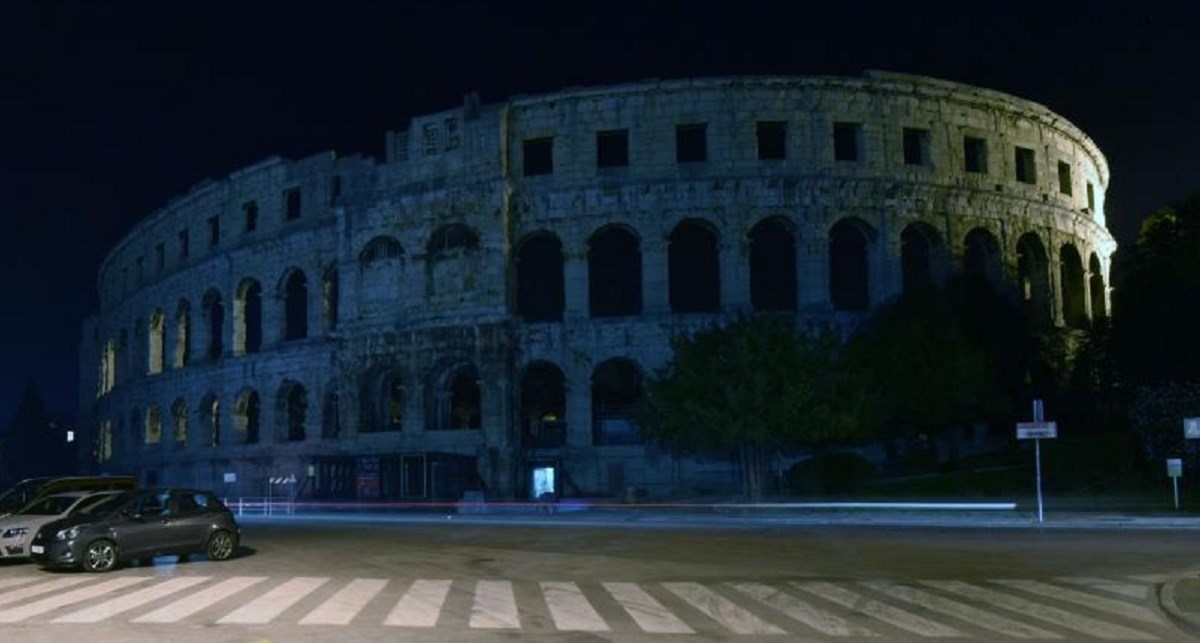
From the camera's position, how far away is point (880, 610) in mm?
13656

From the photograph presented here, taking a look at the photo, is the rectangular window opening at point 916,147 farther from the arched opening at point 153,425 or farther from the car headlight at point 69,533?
the arched opening at point 153,425

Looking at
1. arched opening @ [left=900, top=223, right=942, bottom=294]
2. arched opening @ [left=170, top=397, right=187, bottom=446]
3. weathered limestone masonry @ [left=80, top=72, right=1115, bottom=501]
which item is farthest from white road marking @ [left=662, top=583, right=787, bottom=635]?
arched opening @ [left=170, top=397, right=187, bottom=446]

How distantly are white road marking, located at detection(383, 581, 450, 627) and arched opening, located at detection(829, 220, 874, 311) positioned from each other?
132 ft

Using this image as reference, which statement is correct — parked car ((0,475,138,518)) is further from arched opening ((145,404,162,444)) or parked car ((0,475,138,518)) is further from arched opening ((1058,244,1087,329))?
arched opening ((1058,244,1087,329))

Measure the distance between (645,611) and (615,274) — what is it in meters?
47.9

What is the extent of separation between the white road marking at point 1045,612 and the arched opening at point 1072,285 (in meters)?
47.0

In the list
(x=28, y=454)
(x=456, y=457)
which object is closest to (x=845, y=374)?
(x=456, y=457)

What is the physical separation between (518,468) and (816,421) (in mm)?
15337

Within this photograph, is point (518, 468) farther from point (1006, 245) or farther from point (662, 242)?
point (1006, 245)

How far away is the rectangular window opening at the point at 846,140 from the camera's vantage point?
51.5 m

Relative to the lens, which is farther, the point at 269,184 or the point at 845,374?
the point at 269,184

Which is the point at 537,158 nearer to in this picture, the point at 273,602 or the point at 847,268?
the point at 847,268

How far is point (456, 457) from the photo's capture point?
1900 inches

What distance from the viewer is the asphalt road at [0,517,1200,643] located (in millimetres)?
12352
